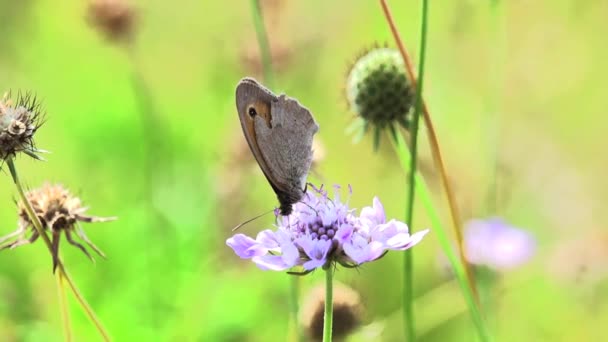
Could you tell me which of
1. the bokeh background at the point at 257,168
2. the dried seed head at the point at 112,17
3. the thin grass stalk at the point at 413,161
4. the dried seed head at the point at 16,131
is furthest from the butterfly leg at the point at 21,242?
the dried seed head at the point at 112,17

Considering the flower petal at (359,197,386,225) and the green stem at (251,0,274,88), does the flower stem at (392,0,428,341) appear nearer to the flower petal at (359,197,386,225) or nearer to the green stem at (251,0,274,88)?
the flower petal at (359,197,386,225)

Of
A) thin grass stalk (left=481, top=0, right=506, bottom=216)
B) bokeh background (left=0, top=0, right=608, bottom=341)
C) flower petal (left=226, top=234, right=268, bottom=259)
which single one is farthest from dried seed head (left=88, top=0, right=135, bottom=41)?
flower petal (left=226, top=234, right=268, bottom=259)

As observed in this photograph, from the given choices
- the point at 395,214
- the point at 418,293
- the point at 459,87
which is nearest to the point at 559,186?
the point at 459,87

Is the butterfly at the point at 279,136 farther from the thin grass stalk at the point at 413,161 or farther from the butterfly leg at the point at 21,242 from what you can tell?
the butterfly leg at the point at 21,242

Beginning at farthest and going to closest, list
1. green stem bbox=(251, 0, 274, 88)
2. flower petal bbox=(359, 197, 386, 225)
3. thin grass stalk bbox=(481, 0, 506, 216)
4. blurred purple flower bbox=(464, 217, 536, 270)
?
1. blurred purple flower bbox=(464, 217, 536, 270)
2. thin grass stalk bbox=(481, 0, 506, 216)
3. green stem bbox=(251, 0, 274, 88)
4. flower petal bbox=(359, 197, 386, 225)

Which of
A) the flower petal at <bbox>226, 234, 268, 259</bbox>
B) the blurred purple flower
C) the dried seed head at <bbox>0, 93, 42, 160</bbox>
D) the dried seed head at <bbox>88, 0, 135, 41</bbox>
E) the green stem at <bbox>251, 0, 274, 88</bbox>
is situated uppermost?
the dried seed head at <bbox>88, 0, 135, 41</bbox>

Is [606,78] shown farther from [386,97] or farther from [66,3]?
[66,3]

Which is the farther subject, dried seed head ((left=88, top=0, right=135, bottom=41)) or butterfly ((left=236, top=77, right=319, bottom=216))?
dried seed head ((left=88, top=0, right=135, bottom=41))
